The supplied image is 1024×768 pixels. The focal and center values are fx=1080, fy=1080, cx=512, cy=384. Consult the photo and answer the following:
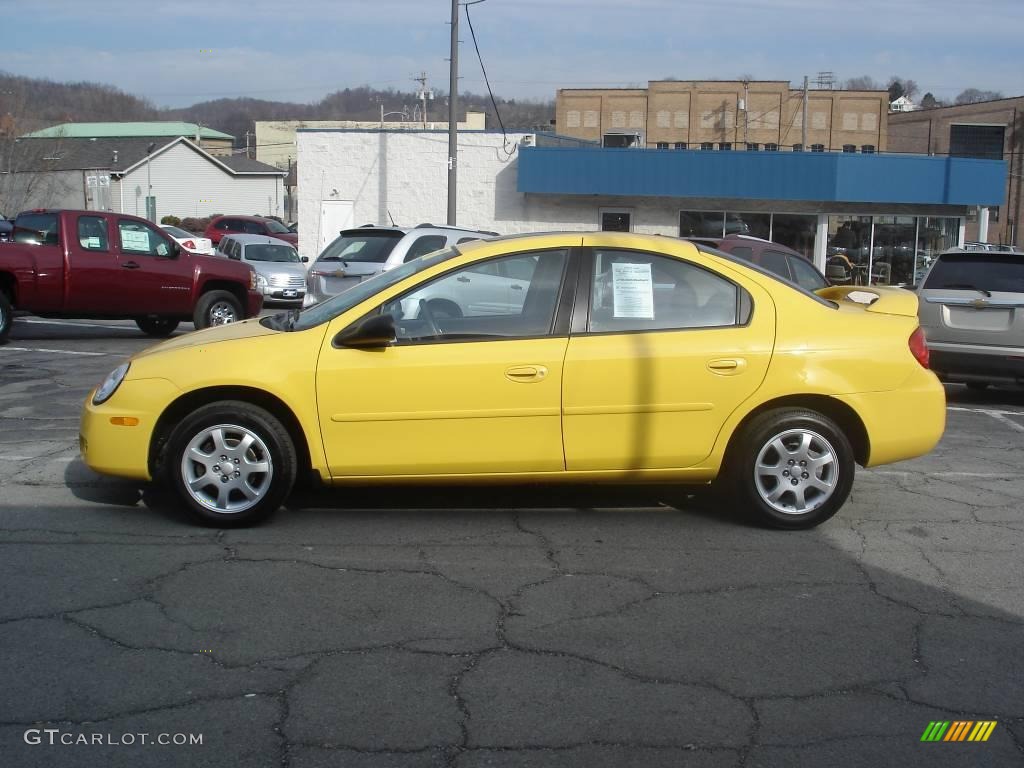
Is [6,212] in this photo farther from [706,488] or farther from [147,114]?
[147,114]

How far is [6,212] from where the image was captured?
191ft

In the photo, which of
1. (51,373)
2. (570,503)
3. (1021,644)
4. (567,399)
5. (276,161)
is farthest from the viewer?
(276,161)

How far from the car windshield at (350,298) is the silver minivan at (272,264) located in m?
15.3

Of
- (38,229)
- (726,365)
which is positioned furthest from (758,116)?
(726,365)

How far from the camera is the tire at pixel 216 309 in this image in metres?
15.2

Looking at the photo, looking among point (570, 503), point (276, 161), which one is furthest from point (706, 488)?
point (276, 161)

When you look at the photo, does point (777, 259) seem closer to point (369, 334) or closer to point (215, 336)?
point (369, 334)

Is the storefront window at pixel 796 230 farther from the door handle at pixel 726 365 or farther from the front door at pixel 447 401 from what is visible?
the front door at pixel 447 401

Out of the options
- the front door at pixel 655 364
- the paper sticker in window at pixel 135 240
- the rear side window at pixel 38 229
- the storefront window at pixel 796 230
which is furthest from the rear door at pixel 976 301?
the storefront window at pixel 796 230

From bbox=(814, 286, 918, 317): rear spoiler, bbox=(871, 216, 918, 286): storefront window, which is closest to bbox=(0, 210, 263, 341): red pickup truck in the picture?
bbox=(814, 286, 918, 317): rear spoiler

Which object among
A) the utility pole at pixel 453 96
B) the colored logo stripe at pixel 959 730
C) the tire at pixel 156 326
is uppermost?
the utility pole at pixel 453 96

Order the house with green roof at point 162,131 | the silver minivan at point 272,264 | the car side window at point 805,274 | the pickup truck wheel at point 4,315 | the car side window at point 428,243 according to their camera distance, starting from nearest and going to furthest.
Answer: the car side window at point 805,274, the car side window at point 428,243, the pickup truck wheel at point 4,315, the silver minivan at point 272,264, the house with green roof at point 162,131

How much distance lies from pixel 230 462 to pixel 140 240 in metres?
10.1

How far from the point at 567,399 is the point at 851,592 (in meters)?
1.75
